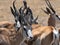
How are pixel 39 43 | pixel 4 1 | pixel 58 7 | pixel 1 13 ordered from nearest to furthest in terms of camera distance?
pixel 39 43 → pixel 1 13 → pixel 58 7 → pixel 4 1

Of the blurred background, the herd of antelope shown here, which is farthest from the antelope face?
the blurred background

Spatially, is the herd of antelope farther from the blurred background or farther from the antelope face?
the blurred background

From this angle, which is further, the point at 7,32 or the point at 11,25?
the point at 11,25

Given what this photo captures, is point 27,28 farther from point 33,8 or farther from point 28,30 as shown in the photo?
point 33,8

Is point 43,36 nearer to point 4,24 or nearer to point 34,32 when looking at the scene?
point 34,32

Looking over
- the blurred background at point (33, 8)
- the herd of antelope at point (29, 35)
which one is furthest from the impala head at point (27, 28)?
the blurred background at point (33, 8)

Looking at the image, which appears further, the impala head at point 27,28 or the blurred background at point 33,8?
the blurred background at point 33,8

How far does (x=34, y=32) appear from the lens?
7430mm

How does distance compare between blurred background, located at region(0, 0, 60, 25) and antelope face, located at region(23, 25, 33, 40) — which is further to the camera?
blurred background, located at region(0, 0, 60, 25)

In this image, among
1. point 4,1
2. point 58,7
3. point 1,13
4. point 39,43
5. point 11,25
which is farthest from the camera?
point 4,1

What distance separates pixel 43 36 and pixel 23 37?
1.44ft

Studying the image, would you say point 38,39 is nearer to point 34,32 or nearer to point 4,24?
point 34,32

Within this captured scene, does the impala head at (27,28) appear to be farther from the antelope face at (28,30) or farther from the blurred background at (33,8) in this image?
the blurred background at (33,8)

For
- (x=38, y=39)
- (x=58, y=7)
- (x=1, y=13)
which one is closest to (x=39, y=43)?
(x=38, y=39)
